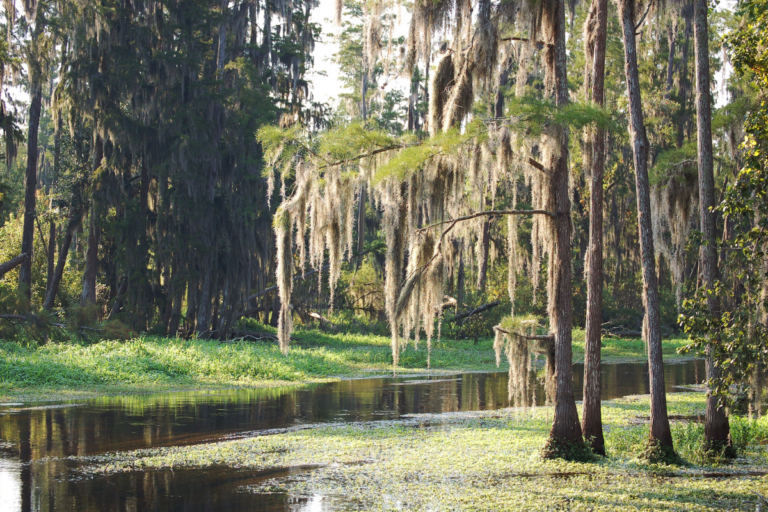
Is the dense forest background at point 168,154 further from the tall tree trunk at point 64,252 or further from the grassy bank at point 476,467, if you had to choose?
the grassy bank at point 476,467

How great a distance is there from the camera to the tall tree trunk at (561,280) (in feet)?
33.4

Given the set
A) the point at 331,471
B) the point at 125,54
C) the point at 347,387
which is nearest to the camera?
the point at 331,471

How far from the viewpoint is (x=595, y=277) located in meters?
10.6

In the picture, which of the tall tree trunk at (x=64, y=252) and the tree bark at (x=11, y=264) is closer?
the tree bark at (x=11, y=264)

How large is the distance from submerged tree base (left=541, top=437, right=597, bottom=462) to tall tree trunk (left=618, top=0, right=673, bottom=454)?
94 cm

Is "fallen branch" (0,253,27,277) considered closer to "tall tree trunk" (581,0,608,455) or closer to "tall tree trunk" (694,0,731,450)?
"tall tree trunk" (581,0,608,455)

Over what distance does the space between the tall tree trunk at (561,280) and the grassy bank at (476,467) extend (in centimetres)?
54

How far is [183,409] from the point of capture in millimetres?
15430

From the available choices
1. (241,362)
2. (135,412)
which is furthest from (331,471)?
(241,362)

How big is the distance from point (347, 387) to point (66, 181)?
51.3ft

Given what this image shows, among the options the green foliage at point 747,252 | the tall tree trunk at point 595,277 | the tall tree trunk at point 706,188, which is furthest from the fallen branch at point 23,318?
the green foliage at point 747,252

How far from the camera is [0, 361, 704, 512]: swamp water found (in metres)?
8.29

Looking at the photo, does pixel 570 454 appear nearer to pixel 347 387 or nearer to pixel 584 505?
pixel 584 505

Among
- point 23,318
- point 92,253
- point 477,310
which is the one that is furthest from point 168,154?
point 477,310
